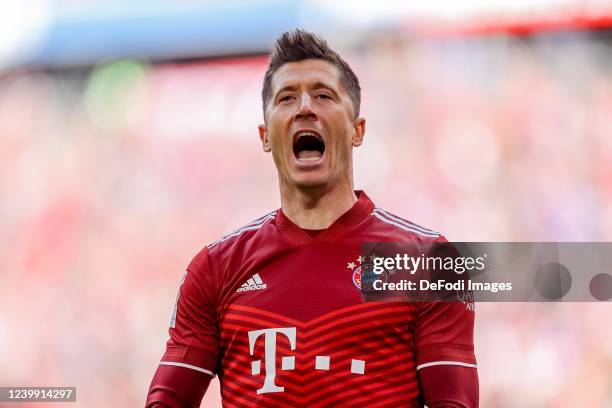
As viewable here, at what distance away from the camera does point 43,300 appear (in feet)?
10.4

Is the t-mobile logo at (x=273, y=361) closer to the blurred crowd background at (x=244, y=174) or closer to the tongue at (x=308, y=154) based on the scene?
the tongue at (x=308, y=154)

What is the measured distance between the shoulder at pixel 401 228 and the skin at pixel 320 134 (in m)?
0.08

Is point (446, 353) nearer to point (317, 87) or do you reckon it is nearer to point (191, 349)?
point (191, 349)

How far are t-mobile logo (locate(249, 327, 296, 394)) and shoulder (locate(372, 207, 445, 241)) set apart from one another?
347mm

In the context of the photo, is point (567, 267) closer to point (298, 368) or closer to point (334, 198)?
point (334, 198)

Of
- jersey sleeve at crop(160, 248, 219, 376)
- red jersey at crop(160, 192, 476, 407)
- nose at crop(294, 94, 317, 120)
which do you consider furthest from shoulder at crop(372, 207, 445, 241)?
jersey sleeve at crop(160, 248, 219, 376)

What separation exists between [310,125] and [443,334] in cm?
57

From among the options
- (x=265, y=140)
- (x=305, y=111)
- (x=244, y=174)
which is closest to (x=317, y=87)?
(x=305, y=111)

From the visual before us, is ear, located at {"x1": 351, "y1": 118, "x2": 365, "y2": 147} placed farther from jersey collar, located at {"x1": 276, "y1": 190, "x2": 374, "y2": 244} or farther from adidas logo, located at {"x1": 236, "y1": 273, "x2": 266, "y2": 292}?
adidas logo, located at {"x1": 236, "y1": 273, "x2": 266, "y2": 292}

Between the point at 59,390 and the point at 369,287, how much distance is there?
1808 mm

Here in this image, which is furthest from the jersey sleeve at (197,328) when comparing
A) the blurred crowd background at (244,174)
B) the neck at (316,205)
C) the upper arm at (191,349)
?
the blurred crowd background at (244,174)

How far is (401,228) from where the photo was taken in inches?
73.6

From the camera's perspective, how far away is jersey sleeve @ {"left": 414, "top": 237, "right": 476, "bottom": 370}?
1.67 metres

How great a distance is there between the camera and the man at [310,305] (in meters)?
1.66
